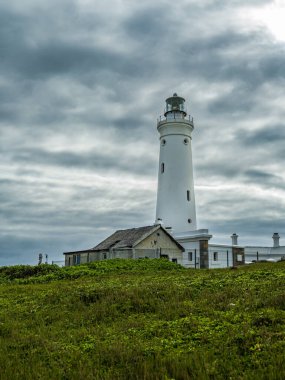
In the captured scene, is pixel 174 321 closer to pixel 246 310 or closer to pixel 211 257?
pixel 246 310

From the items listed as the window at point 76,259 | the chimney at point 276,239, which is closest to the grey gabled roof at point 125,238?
the window at point 76,259

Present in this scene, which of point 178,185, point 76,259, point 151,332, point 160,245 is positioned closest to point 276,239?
point 178,185

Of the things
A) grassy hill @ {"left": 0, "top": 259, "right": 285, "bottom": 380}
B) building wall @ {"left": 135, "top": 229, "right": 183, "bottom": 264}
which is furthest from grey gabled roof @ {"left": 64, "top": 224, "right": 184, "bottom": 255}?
grassy hill @ {"left": 0, "top": 259, "right": 285, "bottom": 380}

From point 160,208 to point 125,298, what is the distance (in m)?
25.4

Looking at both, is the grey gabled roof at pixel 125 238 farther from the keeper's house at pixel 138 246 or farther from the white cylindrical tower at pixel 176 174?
the white cylindrical tower at pixel 176 174

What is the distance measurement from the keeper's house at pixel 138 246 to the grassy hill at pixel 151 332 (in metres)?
16.8

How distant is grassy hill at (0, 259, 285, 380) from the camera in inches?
253

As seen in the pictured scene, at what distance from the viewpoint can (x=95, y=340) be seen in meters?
8.30

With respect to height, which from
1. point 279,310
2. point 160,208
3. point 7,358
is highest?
point 160,208

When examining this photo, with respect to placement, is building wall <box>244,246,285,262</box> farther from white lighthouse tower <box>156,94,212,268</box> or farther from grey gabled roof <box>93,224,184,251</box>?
grey gabled roof <box>93,224,184,251</box>

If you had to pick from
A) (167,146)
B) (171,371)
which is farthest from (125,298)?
(167,146)

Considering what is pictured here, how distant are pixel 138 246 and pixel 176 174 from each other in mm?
7846

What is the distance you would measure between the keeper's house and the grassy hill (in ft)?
55.1

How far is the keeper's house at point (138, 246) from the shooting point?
1237 inches
